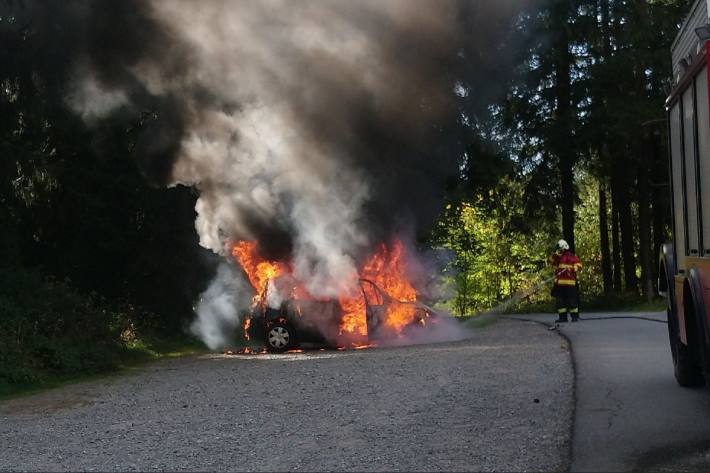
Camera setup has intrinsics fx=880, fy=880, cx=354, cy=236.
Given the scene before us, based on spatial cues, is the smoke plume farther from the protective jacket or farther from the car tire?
the protective jacket

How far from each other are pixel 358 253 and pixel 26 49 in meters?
6.86

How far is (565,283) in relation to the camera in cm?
1750

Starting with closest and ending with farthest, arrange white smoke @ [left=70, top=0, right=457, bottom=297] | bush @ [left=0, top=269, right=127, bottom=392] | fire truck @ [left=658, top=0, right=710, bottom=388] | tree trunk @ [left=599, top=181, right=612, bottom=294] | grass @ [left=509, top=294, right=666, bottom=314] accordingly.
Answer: fire truck @ [left=658, top=0, right=710, bottom=388], bush @ [left=0, top=269, right=127, bottom=392], white smoke @ [left=70, top=0, right=457, bottom=297], grass @ [left=509, top=294, right=666, bottom=314], tree trunk @ [left=599, top=181, right=612, bottom=294]

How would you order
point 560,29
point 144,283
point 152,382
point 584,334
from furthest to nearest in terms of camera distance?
point 560,29 → point 144,283 → point 584,334 → point 152,382

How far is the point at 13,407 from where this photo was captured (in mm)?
10680

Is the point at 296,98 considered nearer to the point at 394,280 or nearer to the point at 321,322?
the point at 394,280

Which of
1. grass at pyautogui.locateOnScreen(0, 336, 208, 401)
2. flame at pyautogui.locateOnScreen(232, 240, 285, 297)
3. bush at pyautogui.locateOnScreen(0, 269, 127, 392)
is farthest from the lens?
flame at pyautogui.locateOnScreen(232, 240, 285, 297)

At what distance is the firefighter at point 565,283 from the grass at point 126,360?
7.74 metres

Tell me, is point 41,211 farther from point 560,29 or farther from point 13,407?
point 560,29

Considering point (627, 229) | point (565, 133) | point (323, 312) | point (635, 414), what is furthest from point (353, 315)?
point (627, 229)

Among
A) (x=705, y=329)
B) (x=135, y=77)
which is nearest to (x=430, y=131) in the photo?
(x=135, y=77)

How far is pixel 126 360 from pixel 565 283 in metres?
8.66

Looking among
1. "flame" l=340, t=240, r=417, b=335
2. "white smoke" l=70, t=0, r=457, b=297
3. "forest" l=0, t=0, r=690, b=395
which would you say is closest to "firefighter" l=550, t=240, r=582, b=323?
"forest" l=0, t=0, r=690, b=395

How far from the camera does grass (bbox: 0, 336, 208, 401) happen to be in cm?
1241
